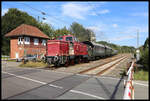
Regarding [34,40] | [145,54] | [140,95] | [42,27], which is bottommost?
[140,95]

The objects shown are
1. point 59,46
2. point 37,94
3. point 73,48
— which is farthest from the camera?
point 73,48

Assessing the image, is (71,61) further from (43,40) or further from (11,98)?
(43,40)


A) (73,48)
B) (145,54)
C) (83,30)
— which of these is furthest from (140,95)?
(83,30)

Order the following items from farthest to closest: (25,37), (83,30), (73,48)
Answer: (83,30) → (25,37) → (73,48)

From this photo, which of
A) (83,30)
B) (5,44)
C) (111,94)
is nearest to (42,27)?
(5,44)

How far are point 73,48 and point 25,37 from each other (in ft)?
64.5

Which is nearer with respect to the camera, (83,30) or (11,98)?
(11,98)

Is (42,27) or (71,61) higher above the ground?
(42,27)


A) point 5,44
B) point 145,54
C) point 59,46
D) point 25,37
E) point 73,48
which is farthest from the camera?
point 5,44

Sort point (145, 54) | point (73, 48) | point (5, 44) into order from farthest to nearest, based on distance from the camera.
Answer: point (5, 44)
point (73, 48)
point (145, 54)

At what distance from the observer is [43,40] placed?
3991cm

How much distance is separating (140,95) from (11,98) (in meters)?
5.18

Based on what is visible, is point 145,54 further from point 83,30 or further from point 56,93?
point 83,30

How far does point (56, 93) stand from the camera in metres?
6.36
